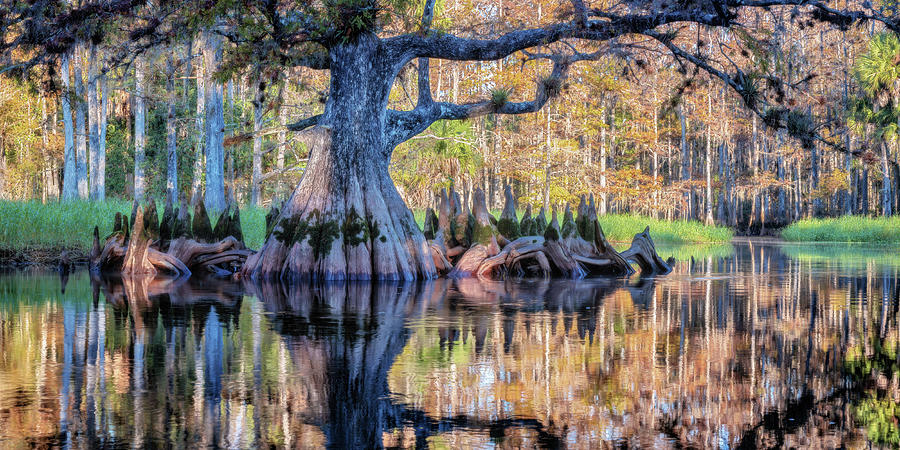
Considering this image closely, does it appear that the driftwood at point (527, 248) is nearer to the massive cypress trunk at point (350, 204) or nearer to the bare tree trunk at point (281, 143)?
the massive cypress trunk at point (350, 204)

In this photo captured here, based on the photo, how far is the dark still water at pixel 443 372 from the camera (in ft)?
16.2

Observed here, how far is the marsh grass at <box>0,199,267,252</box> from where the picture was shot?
836 inches

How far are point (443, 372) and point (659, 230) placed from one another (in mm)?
41122

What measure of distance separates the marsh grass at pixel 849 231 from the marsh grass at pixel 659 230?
15.7ft

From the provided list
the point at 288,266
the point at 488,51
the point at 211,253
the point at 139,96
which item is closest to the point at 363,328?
the point at 288,266

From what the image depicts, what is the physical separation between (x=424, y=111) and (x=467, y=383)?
43.1 feet

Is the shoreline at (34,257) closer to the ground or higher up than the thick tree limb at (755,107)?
closer to the ground

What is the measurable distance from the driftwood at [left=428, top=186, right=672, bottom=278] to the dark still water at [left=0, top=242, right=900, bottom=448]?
6039 millimetres

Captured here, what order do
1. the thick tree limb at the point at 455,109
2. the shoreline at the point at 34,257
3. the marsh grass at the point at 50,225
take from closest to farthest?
the thick tree limb at the point at 455,109, the shoreline at the point at 34,257, the marsh grass at the point at 50,225

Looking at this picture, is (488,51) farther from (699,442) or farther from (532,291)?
(699,442)

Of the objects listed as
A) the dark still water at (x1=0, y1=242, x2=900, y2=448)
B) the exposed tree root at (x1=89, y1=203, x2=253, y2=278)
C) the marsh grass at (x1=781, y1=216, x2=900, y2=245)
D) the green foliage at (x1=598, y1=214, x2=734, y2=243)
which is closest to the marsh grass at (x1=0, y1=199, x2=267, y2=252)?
the exposed tree root at (x1=89, y1=203, x2=253, y2=278)

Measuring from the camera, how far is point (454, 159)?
43750mm

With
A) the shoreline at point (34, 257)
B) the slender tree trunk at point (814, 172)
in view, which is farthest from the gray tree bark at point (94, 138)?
the slender tree trunk at point (814, 172)

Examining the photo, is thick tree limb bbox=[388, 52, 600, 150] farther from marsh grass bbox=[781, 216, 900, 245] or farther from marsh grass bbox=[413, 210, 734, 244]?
marsh grass bbox=[781, 216, 900, 245]
